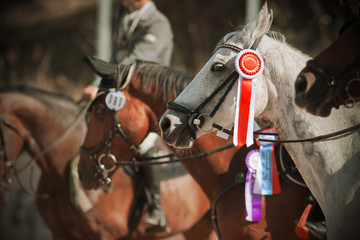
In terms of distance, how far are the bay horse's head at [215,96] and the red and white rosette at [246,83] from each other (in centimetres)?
6

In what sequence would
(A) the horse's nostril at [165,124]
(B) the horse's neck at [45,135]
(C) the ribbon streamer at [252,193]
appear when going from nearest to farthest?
(A) the horse's nostril at [165,124] < (C) the ribbon streamer at [252,193] < (B) the horse's neck at [45,135]

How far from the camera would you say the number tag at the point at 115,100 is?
349 cm

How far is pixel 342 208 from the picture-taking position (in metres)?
2.17

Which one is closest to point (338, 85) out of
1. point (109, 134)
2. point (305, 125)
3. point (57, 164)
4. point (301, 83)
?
point (301, 83)

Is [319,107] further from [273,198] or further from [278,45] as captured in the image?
[273,198]

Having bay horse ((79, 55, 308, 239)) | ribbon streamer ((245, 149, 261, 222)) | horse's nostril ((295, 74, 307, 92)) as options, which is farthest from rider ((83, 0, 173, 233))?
horse's nostril ((295, 74, 307, 92))

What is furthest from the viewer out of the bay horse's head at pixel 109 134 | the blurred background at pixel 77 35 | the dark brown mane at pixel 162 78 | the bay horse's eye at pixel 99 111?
the blurred background at pixel 77 35

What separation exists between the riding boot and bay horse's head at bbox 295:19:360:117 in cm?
225

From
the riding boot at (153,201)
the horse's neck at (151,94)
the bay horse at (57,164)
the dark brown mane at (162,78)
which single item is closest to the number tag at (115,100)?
the horse's neck at (151,94)

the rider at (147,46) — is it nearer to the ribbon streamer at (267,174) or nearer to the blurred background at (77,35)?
the ribbon streamer at (267,174)

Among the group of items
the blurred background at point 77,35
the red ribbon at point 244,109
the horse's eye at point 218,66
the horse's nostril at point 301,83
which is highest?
the horse's nostril at point 301,83

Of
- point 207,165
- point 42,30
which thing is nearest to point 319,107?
point 207,165

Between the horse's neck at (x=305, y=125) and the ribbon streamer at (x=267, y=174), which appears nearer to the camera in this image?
the horse's neck at (x=305, y=125)

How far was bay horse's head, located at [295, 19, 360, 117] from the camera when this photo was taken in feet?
6.40
